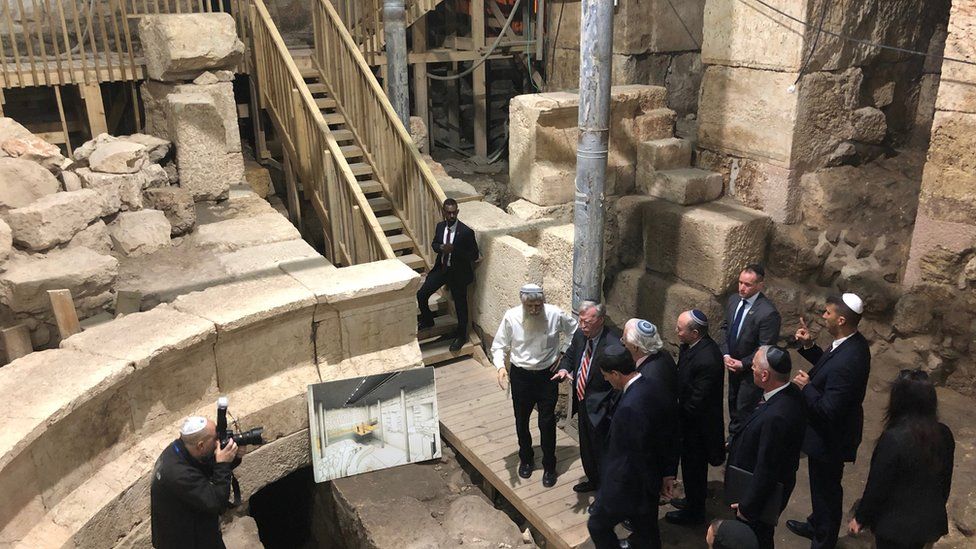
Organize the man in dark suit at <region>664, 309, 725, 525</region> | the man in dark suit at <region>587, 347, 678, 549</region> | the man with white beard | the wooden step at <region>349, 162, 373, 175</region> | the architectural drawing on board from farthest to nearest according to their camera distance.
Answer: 1. the wooden step at <region>349, 162, 373, 175</region>
2. the architectural drawing on board
3. the man with white beard
4. the man in dark suit at <region>664, 309, 725, 525</region>
5. the man in dark suit at <region>587, 347, 678, 549</region>

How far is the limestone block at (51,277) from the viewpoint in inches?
214

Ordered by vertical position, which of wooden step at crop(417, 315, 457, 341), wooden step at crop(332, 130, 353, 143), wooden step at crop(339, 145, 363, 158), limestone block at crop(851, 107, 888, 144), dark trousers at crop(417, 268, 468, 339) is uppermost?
limestone block at crop(851, 107, 888, 144)

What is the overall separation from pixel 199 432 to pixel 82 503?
1121mm

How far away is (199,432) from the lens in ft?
12.6

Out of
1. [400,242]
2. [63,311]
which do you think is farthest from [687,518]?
[63,311]

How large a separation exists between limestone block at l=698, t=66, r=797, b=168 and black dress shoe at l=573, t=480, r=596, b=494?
345cm

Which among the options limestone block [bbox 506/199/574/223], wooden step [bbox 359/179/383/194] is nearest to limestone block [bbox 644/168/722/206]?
limestone block [bbox 506/199/574/223]

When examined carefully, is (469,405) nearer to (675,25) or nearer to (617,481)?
(617,481)

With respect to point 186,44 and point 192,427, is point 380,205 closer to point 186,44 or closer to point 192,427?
point 186,44

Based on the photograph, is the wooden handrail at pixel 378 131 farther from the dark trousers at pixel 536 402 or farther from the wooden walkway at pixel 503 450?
the dark trousers at pixel 536 402

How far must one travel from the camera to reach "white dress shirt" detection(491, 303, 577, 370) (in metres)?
5.16

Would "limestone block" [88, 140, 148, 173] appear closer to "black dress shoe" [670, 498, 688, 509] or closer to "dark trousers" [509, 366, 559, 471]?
"dark trousers" [509, 366, 559, 471]

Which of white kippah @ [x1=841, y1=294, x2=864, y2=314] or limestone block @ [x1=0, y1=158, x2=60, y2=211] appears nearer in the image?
white kippah @ [x1=841, y1=294, x2=864, y2=314]

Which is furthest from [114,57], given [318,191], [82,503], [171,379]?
[82,503]
